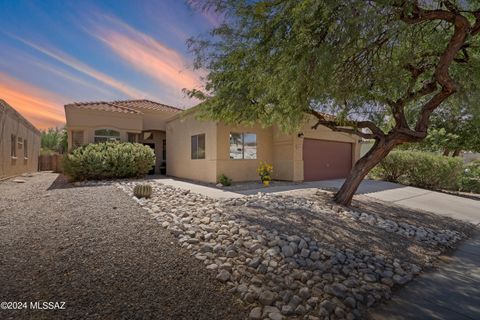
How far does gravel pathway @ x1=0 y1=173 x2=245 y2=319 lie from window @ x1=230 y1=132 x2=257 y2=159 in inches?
281

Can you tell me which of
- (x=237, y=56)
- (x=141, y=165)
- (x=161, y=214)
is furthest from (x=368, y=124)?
(x=141, y=165)

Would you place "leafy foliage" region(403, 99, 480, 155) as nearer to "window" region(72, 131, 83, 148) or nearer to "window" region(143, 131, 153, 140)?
"window" region(143, 131, 153, 140)

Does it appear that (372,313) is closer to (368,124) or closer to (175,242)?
(175,242)

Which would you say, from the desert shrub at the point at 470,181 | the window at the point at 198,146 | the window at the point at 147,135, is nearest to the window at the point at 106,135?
the window at the point at 147,135

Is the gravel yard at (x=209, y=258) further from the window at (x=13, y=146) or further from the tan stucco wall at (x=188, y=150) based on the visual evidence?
the window at (x=13, y=146)

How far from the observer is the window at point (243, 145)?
12000 mm

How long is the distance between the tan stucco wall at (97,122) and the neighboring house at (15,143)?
2.92 metres

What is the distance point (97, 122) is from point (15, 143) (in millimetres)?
5742

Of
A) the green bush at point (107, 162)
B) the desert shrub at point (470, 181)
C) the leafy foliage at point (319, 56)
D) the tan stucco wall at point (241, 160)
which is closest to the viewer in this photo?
the leafy foliage at point (319, 56)

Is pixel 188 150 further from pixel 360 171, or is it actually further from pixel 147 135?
pixel 360 171

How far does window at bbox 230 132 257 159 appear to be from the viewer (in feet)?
39.4

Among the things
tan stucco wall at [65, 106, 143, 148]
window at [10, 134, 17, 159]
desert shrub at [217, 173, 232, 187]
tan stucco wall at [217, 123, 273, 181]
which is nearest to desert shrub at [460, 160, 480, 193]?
tan stucco wall at [217, 123, 273, 181]

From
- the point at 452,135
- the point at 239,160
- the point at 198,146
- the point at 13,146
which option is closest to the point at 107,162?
the point at 198,146

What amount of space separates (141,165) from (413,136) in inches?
466
